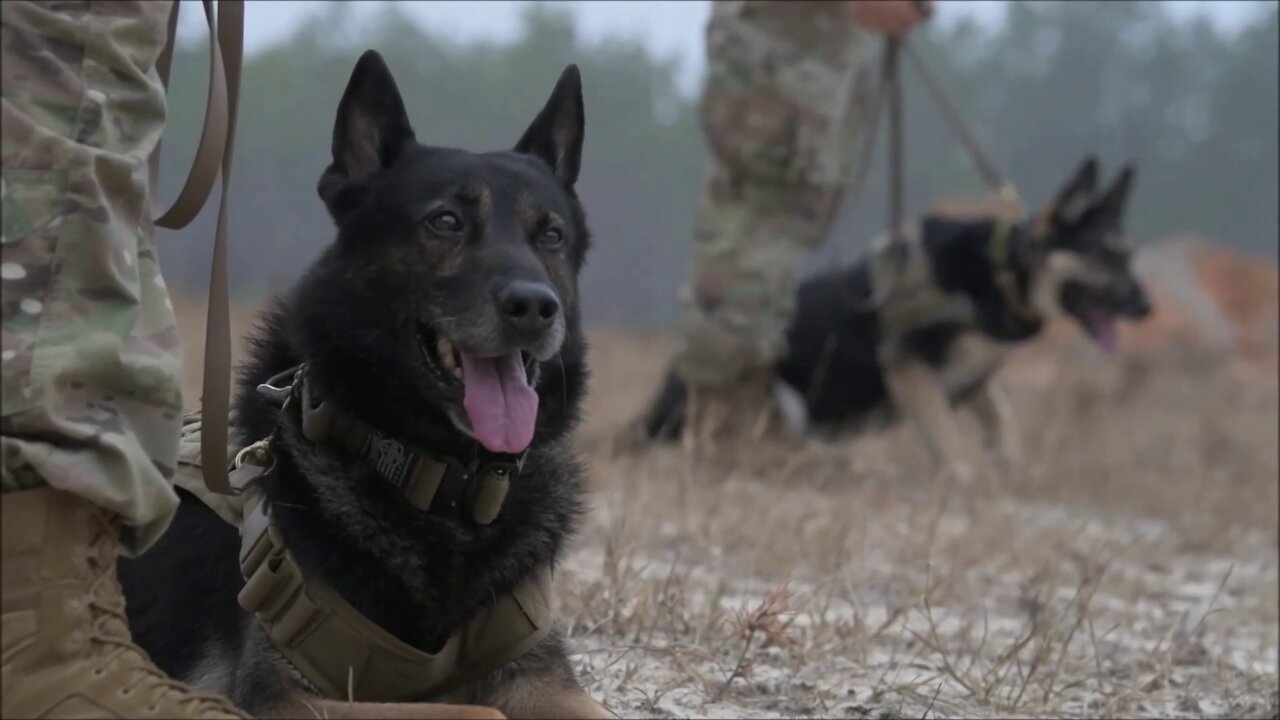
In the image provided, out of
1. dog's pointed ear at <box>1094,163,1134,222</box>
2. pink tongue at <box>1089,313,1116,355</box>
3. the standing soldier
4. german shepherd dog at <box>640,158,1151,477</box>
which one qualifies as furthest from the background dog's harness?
pink tongue at <box>1089,313,1116,355</box>

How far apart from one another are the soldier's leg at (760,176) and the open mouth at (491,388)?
9.36ft

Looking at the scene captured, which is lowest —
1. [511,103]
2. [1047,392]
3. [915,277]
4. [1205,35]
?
[1047,392]

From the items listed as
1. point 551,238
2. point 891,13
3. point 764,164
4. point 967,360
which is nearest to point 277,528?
point 551,238

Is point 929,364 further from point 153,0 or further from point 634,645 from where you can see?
point 153,0

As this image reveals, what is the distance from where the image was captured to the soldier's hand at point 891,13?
14.4ft

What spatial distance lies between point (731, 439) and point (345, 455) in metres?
4.24

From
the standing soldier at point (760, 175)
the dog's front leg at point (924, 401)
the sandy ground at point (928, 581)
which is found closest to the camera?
the sandy ground at point (928, 581)

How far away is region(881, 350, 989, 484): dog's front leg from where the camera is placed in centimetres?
787

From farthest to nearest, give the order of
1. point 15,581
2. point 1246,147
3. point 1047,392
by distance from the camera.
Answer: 1. point 1246,147
2. point 1047,392
3. point 15,581

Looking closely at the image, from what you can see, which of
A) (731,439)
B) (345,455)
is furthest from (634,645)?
(731,439)

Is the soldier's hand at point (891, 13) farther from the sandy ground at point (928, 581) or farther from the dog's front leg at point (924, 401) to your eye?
the dog's front leg at point (924, 401)

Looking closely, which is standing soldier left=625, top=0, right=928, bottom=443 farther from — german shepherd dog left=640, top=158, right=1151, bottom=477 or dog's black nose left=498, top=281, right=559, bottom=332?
dog's black nose left=498, top=281, right=559, bottom=332

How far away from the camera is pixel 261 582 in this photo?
6.89 ft

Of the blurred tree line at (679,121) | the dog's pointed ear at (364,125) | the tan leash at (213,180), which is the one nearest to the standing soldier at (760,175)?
the dog's pointed ear at (364,125)
